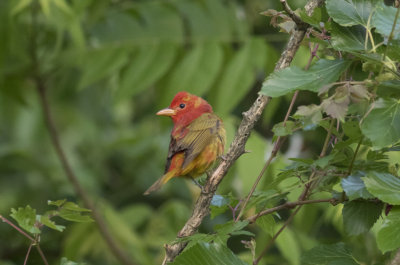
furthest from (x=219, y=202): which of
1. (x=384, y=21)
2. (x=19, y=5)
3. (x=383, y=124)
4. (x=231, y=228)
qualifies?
(x=19, y=5)

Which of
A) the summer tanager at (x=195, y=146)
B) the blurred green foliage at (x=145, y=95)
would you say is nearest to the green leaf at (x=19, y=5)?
the blurred green foliage at (x=145, y=95)

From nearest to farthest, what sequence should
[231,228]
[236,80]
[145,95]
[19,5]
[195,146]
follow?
[231,228], [195,146], [19,5], [236,80], [145,95]

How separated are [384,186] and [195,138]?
147 cm

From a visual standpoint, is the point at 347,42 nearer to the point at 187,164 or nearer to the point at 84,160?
the point at 187,164

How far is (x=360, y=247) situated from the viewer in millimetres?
3500

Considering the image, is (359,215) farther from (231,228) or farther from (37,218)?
(37,218)

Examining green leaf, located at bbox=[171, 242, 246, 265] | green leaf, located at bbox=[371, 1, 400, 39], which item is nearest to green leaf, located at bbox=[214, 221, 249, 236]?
green leaf, located at bbox=[171, 242, 246, 265]

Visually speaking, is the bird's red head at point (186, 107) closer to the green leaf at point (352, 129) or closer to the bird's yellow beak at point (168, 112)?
the bird's yellow beak at point (168, 112)

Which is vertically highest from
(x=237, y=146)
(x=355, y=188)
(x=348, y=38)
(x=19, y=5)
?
(x=19, y=5)

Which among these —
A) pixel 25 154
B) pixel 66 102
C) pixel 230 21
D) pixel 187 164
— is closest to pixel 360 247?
pixel 187 164

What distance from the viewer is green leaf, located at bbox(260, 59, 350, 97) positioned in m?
1.70

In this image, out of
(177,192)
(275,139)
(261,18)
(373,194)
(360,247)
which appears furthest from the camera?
(177,192)

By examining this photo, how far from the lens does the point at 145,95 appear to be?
6.90 m

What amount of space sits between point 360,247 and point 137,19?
207cm
